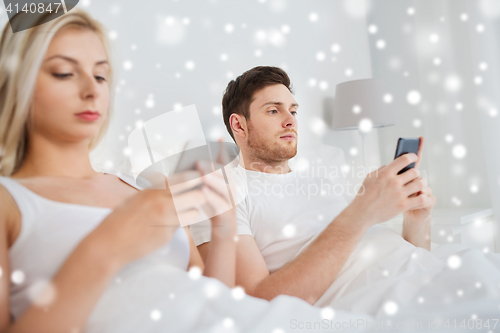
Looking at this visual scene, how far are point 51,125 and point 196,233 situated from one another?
0.45 m

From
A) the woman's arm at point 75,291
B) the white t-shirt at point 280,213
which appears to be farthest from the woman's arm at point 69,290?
the white t-shirt at point 280,213

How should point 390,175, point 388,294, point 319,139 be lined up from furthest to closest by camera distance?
point 319,139 → point 390,175 → point 388,294

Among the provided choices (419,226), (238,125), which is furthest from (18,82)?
(419,226)

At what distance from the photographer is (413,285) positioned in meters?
0.68

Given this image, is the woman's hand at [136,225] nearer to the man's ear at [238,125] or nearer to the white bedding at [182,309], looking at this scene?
the white bedding at [182,309]

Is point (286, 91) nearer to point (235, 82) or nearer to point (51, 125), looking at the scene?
point (235, 82)

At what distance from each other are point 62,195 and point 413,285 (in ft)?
2.12

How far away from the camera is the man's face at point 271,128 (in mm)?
1157

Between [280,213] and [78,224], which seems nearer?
[78,224]

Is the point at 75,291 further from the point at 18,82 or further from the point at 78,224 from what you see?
the point at 18,82

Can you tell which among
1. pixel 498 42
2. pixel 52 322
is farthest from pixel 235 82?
pixel 498 42

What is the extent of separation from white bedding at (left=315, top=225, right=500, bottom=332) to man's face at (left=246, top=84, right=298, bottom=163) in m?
0.42

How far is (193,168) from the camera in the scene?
0.47 metres

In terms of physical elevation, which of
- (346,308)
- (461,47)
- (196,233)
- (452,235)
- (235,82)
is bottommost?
(452,235)
